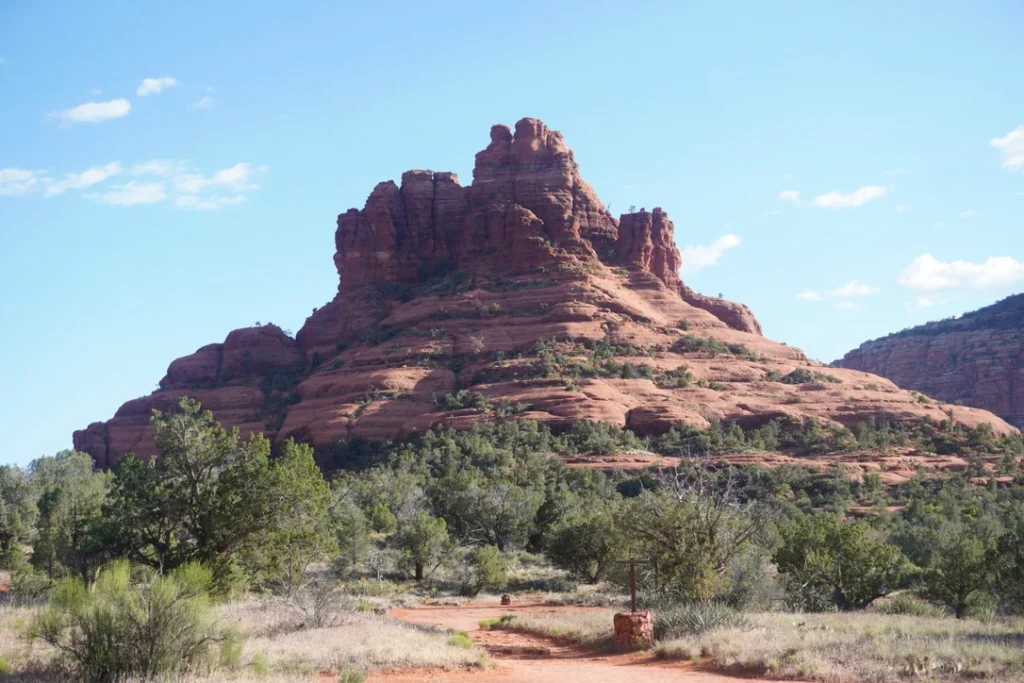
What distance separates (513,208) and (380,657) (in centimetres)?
8584

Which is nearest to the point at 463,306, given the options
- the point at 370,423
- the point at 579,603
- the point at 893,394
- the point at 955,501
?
the point at 370,423

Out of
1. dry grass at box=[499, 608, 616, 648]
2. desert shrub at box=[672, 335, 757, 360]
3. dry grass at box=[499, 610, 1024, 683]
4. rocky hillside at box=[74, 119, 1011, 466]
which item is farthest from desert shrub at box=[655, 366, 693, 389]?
dry grass at box=[499, 610, 1024, 683]

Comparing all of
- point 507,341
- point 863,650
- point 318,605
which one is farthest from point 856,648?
point 507,341

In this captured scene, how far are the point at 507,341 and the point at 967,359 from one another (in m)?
89.9

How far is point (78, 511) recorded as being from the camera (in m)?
28.2

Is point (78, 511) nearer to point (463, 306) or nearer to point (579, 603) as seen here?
point (579, 603)

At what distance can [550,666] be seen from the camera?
18.2m

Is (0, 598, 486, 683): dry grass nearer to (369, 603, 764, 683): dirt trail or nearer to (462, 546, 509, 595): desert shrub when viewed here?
(369, 603, 764, 683): dirt trail

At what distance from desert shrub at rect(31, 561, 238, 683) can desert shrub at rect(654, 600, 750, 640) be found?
10.3 meters

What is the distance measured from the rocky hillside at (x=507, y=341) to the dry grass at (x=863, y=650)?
176 feet

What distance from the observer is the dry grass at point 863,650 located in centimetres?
1474

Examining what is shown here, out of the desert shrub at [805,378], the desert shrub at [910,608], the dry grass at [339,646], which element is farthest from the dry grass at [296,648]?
the desert shrub at [805,378]

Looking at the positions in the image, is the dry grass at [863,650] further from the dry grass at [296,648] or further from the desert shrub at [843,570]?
the desert shrub at [843,570]

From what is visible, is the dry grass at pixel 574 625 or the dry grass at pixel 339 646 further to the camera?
the dry grass at pixel 574 625
